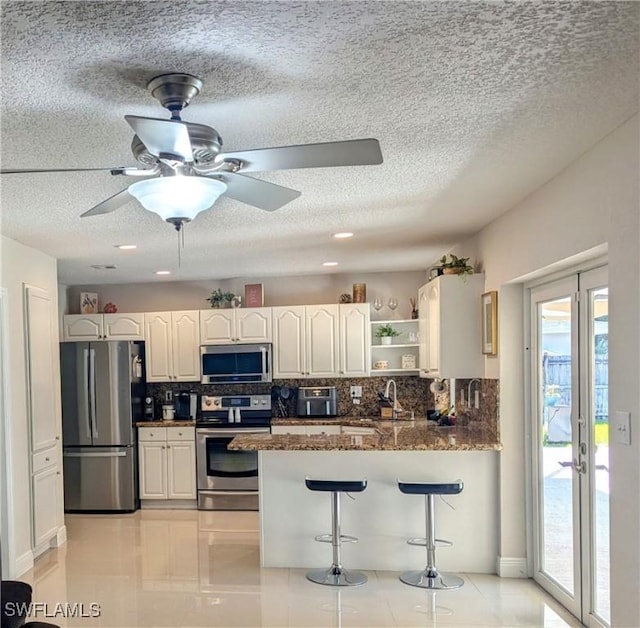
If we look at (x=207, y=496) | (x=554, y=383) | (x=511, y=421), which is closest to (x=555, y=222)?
(x=554, y=383)

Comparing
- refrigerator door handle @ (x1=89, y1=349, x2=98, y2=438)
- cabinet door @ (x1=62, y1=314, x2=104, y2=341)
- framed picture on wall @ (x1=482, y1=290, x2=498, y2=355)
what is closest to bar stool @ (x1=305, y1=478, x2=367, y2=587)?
framed picture on wall @ (x1=482, y1=290, x2=498, y2=355)

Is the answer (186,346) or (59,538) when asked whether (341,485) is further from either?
(186,346)

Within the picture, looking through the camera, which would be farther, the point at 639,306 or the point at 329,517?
the point at 329,517

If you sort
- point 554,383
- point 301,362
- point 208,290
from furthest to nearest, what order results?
point 208,290, point 301,362, point 554,383

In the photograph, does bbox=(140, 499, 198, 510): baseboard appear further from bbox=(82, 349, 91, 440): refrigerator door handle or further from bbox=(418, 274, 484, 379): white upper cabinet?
bbox=(418, 274, 484, 379): white upper cabinet

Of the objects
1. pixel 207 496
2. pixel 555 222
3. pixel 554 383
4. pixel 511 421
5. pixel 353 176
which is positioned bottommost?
pixel 207 496

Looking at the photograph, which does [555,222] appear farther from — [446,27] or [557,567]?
[557,567]

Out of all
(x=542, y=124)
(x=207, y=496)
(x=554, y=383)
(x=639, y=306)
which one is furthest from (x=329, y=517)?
(x=542, y=124)

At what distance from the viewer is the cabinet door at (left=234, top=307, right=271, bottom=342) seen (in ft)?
19.8

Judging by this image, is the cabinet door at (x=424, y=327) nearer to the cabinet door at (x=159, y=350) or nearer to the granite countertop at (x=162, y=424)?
the granite countertop at (x=162, y=424)

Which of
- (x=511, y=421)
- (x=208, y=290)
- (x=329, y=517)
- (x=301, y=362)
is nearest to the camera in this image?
(x=511, y=421)

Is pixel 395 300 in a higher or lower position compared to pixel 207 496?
higher

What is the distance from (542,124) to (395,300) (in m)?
4.15

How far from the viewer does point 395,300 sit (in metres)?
6.25
